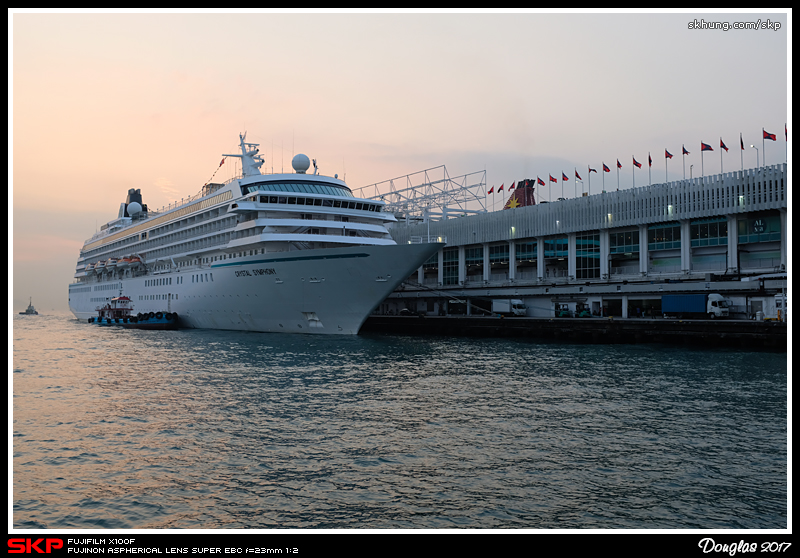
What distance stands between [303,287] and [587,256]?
3890 centimetres

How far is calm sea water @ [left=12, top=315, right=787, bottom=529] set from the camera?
40.5ft

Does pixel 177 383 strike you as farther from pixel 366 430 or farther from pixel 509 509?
pixel 509 509

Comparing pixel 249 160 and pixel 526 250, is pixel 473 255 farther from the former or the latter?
pixel 249 160

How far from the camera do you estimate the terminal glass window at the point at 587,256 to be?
7344cm

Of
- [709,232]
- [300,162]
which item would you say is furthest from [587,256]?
→ [300,162]

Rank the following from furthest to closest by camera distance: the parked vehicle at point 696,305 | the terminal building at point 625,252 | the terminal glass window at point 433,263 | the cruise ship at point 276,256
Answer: the terminal glass window at point 433,263
the terminal building at point 625,252
the parked vehicle at point 696,305
the cruise ship at point 276,256

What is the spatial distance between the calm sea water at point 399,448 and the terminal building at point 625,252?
2418 cm

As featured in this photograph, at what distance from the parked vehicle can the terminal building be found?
230 centimetres

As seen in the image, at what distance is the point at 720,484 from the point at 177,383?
23.1 metres
